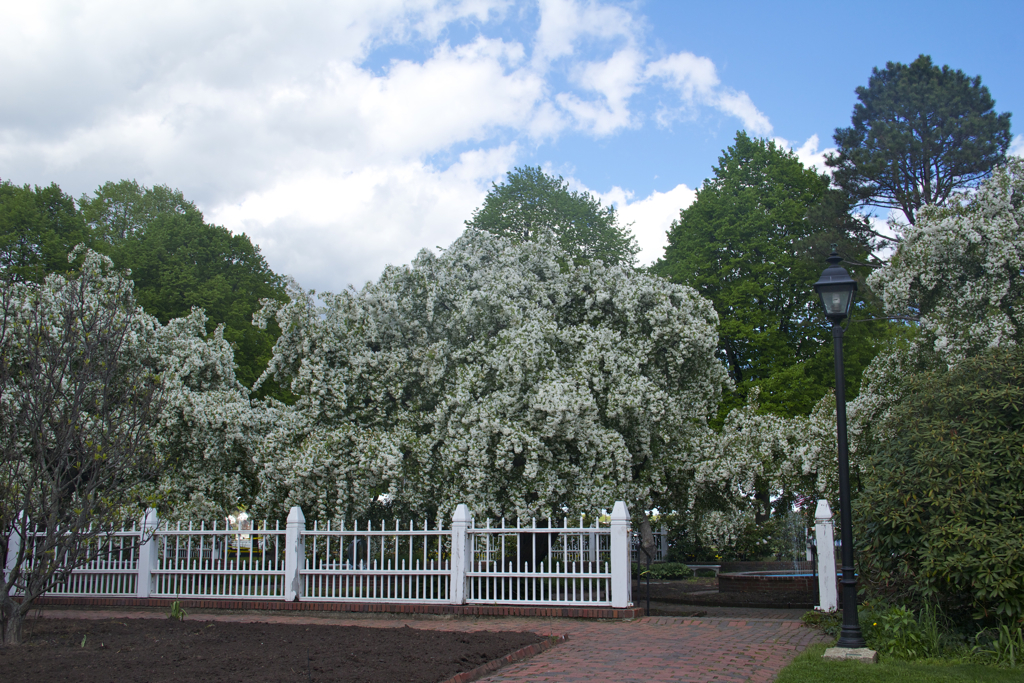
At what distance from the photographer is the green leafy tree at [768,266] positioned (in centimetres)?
2345

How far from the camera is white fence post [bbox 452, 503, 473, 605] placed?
1124cm

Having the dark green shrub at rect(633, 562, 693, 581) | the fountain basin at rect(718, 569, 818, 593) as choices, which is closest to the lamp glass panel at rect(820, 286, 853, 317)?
the fountain basin at rect(718, 569, 818, 593)

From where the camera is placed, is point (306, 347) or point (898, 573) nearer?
point (898, 573)

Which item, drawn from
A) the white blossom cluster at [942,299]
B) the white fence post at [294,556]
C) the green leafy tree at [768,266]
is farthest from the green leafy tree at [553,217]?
the white fence post at [294,556]

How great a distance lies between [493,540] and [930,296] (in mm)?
9527

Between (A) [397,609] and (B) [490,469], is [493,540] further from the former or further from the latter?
(A) [397,609]

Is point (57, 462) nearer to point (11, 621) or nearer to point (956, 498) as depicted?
point (11, 621)

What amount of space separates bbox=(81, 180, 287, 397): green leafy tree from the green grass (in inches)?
830

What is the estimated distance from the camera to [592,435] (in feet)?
43.1

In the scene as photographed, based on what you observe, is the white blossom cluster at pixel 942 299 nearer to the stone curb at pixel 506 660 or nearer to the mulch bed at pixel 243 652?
Answer: the stone curb at pixel 506 660

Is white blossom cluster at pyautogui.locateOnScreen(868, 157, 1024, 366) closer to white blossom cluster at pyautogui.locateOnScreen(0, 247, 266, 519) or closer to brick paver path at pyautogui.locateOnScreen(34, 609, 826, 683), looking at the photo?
brick paver path at pyautogui.locateOnScreen(34, 609, 826, 683)

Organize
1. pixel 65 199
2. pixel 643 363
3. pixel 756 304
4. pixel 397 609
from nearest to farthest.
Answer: pixel 397 609
pixel 643 363
pixel 756 304
pixel 65 199

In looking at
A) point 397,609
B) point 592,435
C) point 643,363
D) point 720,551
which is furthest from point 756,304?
point 397,609

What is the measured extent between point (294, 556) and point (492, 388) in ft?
14.5
